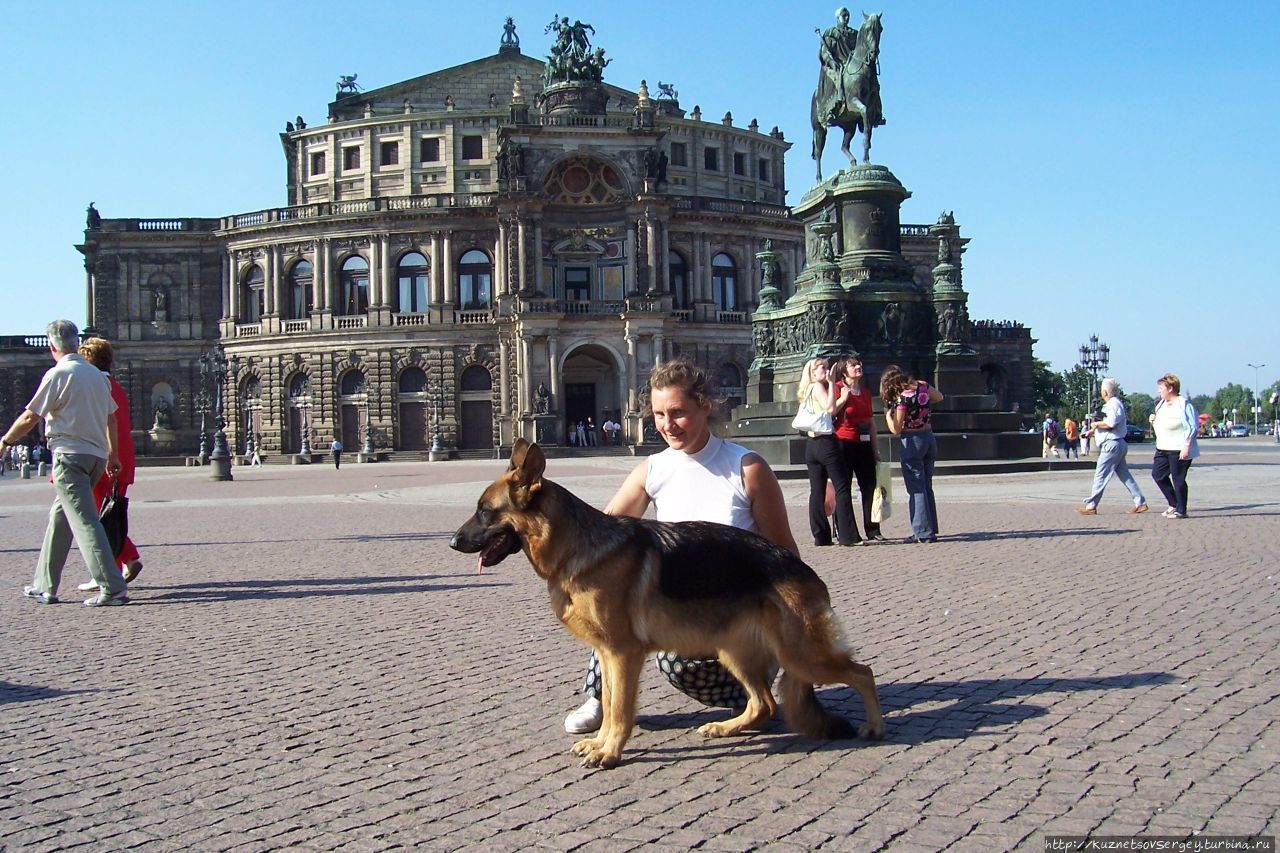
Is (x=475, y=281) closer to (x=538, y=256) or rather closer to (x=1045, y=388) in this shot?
(x=538, y=256)

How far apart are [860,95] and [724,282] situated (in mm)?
38834

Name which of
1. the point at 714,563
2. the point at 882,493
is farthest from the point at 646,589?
the point at 882,493

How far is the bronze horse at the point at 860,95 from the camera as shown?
2225cm

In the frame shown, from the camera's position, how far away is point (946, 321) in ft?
71.0

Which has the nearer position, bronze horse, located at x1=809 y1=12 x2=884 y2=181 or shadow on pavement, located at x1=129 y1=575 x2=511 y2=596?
shadow on pavement, located at x1=129 y1=575 x2=511 y2=596

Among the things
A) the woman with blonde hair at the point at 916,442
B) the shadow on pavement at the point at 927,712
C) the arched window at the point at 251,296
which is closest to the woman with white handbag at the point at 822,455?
the woman with blonde hair at the point at 916,442

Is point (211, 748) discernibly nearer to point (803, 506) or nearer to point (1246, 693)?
point (1246, 693)

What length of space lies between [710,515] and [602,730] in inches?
43.0

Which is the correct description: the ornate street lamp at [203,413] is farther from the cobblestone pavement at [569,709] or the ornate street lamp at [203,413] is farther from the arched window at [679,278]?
the cobblestone pavement at [569,709]

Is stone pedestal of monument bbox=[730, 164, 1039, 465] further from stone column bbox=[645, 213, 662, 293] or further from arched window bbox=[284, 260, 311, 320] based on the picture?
arched window bbox=[284, 260, 311, 320]

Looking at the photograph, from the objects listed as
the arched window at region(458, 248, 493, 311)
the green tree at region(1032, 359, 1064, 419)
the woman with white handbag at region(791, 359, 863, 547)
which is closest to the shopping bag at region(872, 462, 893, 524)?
the woman with white handbag at region(791, 359, 863, 547)

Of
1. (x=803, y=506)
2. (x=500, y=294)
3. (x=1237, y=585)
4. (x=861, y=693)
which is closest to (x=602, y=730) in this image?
(x=861, y=693)

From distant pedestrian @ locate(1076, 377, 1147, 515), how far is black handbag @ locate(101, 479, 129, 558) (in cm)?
1086

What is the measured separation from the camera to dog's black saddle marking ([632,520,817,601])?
4.20 meters
